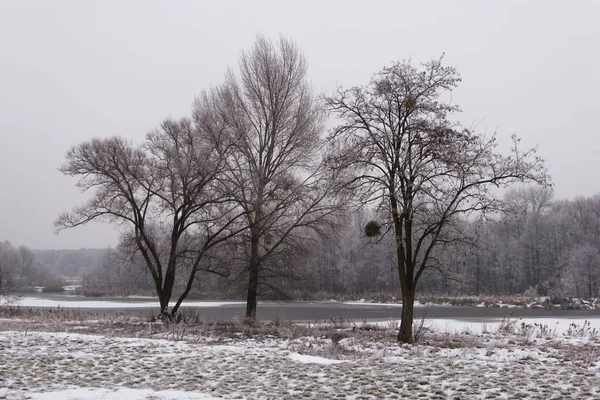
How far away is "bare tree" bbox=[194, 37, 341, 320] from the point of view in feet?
76.3

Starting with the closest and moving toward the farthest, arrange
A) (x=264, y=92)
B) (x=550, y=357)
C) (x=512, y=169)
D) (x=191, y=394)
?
(x=191, y=394)
(x=550, y=357)
(x=512, y=169)
(x=264, y=92)

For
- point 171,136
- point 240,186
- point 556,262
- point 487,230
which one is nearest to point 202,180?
point 240,186

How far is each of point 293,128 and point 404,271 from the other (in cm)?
1093

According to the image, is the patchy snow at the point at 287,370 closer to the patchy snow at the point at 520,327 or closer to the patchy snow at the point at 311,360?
the patchy snow at the point at 311,360

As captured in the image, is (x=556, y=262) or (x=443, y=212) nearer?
(x=443, y=212)

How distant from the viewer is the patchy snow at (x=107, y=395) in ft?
23.5

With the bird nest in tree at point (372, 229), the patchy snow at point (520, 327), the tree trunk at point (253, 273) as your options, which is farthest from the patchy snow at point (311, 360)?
the tree trunk at point (253, 273)

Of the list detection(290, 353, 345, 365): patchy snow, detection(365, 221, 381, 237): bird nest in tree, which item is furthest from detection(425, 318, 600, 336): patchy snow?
detection(290, 353, 345, 365): patchy snow

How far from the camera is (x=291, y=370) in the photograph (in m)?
9.28

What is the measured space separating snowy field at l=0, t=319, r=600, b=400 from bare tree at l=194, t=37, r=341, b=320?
9.25 m

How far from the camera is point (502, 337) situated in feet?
52.6

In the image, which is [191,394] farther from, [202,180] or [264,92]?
[264,92]

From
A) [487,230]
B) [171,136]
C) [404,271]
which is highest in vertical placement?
[171,136]

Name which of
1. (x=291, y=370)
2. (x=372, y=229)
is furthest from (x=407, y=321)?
(x=291, y=370)
